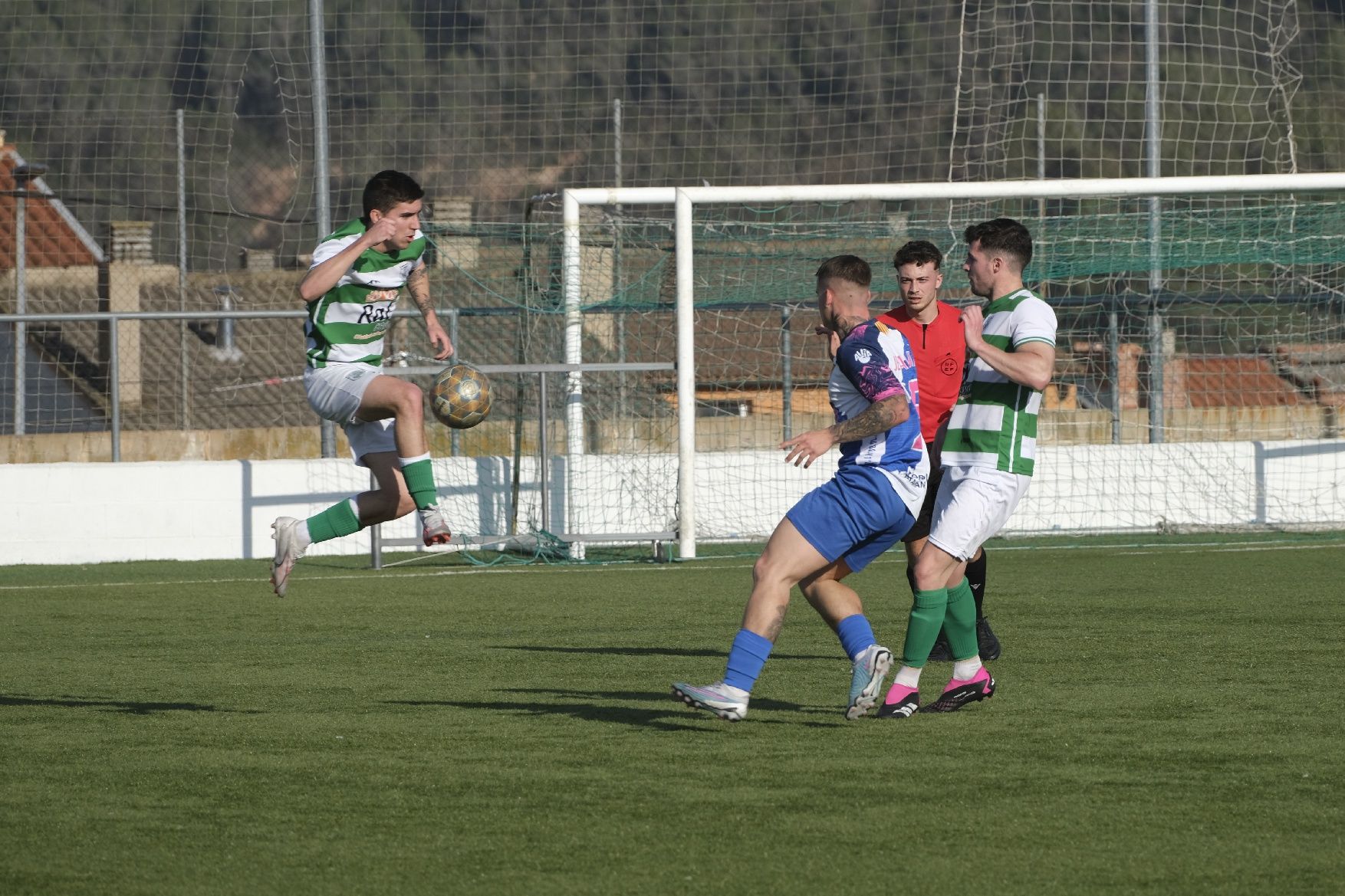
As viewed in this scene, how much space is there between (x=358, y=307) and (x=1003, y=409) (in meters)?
2.74

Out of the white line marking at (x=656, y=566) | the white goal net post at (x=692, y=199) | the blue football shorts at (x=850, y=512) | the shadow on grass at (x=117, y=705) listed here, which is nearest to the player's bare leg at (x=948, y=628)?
the blue football shorts at (x=850, y=512)

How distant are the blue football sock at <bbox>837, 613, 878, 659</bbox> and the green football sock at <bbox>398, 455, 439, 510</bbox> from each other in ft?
6.02

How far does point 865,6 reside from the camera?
1894 cm

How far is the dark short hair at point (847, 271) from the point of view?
20.8 ft

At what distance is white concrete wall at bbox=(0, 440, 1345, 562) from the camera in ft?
48.7

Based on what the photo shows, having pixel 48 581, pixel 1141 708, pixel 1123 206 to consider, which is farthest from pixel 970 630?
pixel 1123 206

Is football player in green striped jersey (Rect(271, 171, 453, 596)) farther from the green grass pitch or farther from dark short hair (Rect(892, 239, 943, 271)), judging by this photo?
dark short hair (Rect(892, 239, 943, 271))

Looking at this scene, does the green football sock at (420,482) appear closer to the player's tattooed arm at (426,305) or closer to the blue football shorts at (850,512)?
the player's tattooed arm at (426,305)

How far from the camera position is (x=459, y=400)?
7578 mm

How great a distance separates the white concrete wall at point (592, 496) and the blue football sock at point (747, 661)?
8625mm

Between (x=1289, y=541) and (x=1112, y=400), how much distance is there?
8.91 ft

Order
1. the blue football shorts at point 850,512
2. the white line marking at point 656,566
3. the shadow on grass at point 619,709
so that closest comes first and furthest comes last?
1. the blue football shorts at point 850,512
2. the shadow on grass at point 619,709
3. the white line marking at point 656,566

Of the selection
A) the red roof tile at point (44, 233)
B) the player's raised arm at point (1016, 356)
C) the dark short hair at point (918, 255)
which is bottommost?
the player's raised arm at point (1016, 356)

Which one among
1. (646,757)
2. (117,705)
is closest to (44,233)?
(117,705)
